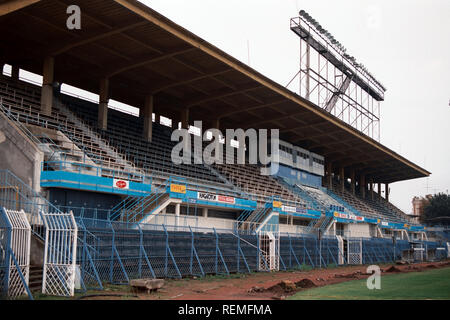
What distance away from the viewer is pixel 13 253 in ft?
46.8

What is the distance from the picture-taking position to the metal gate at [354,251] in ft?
134

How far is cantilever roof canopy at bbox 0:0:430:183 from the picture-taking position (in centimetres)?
2670

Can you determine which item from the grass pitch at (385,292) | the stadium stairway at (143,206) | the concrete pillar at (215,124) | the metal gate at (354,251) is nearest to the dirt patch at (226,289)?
the grass pitch at (385,292)

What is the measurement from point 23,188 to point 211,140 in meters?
25.5

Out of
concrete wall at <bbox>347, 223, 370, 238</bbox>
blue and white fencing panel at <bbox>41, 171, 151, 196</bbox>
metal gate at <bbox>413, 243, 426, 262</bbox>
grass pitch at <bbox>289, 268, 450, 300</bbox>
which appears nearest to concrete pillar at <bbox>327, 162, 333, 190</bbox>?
concrete wall at <bbox>347, 223, 370, 238</bbox>

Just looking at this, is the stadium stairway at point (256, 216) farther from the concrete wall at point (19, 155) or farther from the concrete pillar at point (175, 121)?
the concrete wall at point (19, 155)

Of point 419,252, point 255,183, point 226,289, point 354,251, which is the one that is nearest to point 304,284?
point 226,289

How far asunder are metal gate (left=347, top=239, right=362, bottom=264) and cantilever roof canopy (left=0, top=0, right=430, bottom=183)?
11195mm

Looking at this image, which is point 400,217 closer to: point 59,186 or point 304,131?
point 304,131

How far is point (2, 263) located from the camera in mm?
14578

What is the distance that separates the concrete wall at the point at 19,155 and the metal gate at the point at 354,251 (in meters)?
25.9

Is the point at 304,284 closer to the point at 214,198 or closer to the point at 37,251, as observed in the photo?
the point at 37,251

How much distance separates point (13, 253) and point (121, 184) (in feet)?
37.9
